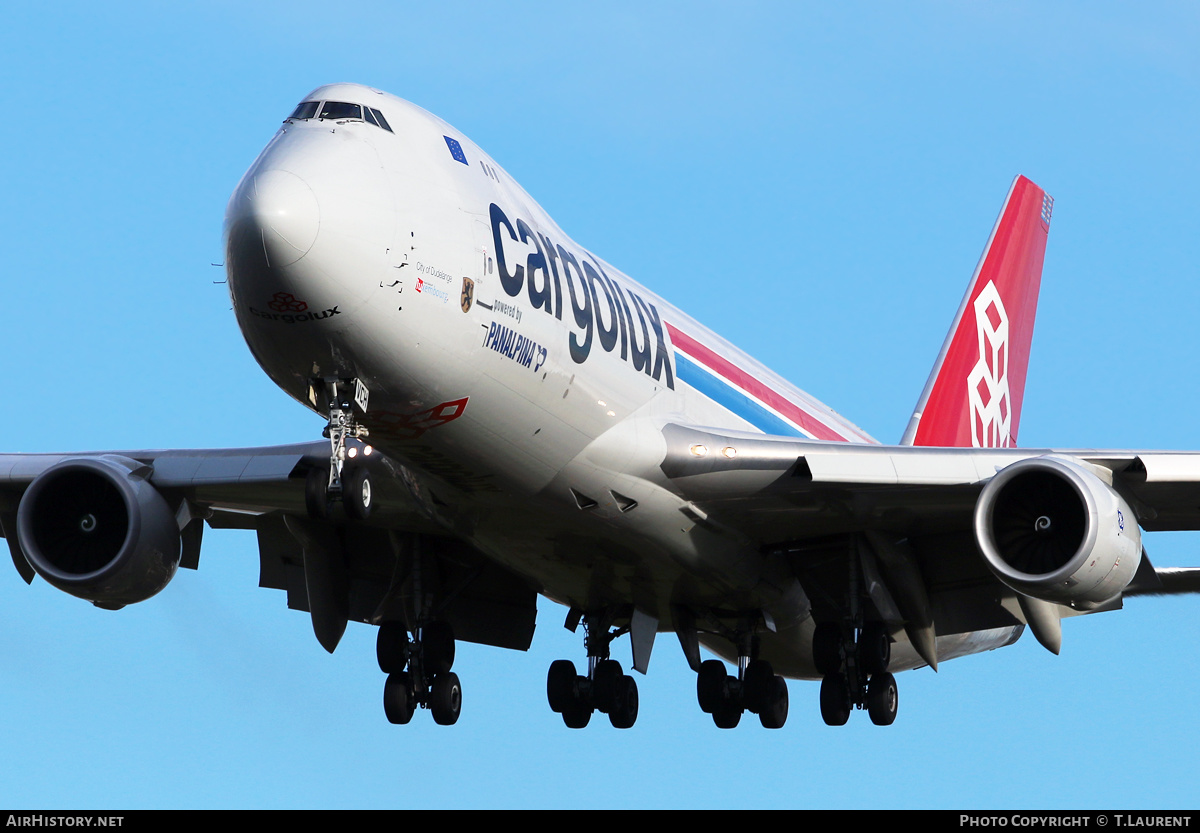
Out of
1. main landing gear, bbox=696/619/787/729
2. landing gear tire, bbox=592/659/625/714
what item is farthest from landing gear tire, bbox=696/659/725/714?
landing gear tire, bbox=592/659/625/714

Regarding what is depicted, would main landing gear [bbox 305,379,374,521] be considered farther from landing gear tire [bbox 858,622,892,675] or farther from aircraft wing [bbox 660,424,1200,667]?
landing gear tire [bbox 858,622,892,675]

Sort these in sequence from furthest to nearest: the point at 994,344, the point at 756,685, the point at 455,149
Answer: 1. the point at 994,344
2. the point at 756,685
3. the point at 455,149

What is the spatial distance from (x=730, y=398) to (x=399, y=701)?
6.03m

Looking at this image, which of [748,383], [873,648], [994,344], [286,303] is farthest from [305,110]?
[994,344]

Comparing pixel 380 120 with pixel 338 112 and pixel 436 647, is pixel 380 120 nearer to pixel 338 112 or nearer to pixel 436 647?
pixel 338 112

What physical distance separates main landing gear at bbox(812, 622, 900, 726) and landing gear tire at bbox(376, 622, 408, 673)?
5593 mm

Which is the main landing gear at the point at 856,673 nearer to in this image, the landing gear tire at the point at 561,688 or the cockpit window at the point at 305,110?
the landing gear tire at the point at 561,688

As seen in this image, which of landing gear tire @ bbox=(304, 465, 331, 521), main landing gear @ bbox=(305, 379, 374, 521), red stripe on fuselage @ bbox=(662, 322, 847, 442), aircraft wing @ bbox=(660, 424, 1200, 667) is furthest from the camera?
red stripe on fuselage @ bbox=(662, 322, 847, 442)

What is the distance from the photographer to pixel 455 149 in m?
17.6

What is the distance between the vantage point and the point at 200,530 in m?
23.2

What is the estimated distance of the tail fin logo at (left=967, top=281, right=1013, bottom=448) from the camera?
102 feet

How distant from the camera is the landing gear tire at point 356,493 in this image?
16.4 meters

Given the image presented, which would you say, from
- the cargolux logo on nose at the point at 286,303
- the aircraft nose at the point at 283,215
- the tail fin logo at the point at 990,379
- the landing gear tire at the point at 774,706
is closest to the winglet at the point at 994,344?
the tail fin logo at the point at 990,379

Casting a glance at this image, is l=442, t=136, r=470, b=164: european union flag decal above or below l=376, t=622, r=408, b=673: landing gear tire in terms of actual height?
above
